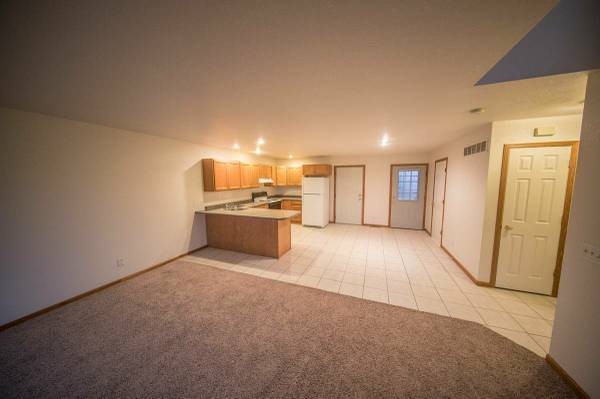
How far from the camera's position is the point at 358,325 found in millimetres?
2240

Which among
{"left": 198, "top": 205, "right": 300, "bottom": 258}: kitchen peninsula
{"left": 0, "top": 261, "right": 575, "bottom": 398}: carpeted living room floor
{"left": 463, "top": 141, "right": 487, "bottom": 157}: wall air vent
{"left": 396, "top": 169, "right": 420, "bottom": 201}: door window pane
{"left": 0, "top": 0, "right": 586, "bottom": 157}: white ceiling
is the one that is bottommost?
{"left": 0, "top": 261, "right": 575, "bottom": 398}: carpeted living room floor

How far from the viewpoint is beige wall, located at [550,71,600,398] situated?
1.50 meters

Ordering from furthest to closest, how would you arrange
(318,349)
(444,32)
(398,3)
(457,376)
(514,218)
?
(514,218)
(318,349)
(457,376)
(444,32)
(398,3)

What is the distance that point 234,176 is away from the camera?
208 inches

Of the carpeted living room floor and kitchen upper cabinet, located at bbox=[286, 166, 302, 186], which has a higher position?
kitchen upper cabinet, located at bbox=[286, 166, 302, 186]

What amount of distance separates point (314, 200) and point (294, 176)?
139 cm

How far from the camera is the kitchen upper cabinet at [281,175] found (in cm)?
732

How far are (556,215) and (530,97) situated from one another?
181 cm

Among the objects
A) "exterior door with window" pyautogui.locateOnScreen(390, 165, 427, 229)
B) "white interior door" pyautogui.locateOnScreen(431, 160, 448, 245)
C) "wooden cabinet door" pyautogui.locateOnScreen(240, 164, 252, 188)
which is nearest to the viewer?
"white interior door" pyautogui.locateOnScreen(431, 160, 448, 245)

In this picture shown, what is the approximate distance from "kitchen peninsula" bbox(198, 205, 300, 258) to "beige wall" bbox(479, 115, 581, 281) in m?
3.31

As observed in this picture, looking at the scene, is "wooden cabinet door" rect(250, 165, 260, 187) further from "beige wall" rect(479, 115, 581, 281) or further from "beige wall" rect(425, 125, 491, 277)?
"beige wall" rect(479, 115, 581, 281)

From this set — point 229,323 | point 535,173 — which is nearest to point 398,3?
point 229,323

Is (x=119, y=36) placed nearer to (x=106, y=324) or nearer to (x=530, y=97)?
(x=106, y=324)

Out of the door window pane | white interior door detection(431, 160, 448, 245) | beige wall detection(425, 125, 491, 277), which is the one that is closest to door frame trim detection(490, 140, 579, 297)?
beige wall detection(425, 125, 491, 277)
